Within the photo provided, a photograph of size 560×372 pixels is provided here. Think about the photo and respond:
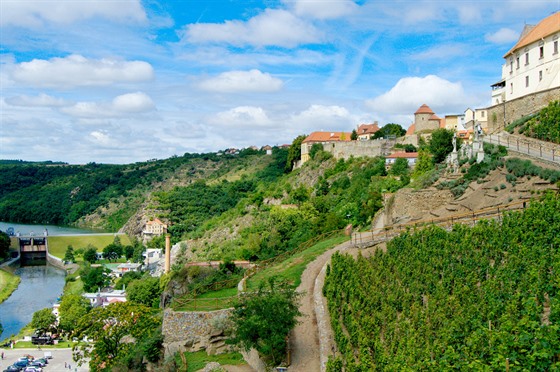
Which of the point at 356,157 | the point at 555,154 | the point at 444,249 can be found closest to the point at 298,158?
the point at 356,157

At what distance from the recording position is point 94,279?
7119cm

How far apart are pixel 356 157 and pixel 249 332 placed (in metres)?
42.5

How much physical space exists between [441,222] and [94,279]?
56951 millimetres

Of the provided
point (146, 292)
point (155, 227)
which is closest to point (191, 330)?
point (146, 292)

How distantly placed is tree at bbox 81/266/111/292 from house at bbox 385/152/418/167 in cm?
4107

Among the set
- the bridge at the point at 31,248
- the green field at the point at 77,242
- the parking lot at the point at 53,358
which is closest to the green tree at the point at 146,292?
the parking lot at the point at 53,358

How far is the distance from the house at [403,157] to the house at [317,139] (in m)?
21.0

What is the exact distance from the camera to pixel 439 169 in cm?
3231

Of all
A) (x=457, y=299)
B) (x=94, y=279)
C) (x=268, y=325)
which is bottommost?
(x=94, y=279)

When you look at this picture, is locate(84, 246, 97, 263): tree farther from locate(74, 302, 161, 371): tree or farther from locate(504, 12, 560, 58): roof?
locate(504, 12, 560, 58): roof

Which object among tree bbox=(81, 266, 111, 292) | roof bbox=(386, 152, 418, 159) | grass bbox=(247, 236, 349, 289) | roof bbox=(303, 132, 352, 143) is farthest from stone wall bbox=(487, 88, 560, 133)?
tree bbox=(81, 266, 111, 292)

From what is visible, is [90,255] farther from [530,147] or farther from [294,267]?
[530,147]

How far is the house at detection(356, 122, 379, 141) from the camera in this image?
72306 millimetres

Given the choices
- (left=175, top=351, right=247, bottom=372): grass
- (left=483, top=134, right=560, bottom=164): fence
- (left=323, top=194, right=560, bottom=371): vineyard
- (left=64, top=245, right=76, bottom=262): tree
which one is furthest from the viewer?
(left=64, top=245, right=76, bottom=262): tree
